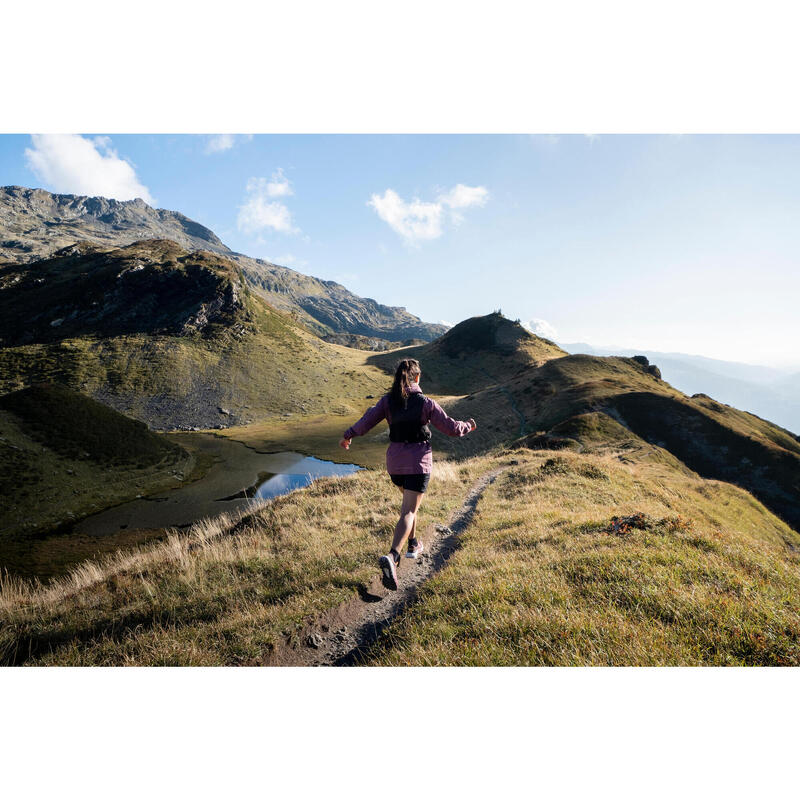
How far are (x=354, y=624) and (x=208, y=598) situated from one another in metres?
3.21

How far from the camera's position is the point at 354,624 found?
20.4ft

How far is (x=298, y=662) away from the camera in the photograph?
546 centimetres

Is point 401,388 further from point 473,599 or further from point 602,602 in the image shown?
point 602,602

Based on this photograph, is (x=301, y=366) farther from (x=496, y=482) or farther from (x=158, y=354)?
(x=496, y=482)

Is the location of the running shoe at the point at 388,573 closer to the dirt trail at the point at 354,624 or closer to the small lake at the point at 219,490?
the dirt trail at the point at 354,624

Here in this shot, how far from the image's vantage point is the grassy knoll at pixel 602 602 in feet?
14.1

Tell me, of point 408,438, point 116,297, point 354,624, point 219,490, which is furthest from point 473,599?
point 116,297

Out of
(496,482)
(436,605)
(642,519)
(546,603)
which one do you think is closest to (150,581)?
(436,605)

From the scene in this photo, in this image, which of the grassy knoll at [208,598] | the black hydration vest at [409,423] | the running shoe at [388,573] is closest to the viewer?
the grassy knoll at [208,598]

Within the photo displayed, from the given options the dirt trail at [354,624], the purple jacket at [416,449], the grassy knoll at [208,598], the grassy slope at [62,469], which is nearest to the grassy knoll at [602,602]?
the dirt trail at [354,624]

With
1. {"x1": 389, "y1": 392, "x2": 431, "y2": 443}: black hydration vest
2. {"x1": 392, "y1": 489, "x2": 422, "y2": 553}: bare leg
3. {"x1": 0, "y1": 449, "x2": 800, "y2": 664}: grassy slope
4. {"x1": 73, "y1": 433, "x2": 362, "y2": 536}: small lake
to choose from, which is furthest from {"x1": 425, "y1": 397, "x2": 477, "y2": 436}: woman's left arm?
{"x1": 73, "y1": 433, "x2": 362, "y2": 536}: small lake

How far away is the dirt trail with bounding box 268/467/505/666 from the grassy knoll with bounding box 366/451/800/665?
0.53 metres

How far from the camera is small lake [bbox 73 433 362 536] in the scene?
24.1 meters

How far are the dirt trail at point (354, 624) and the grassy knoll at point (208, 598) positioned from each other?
221 millimetres
